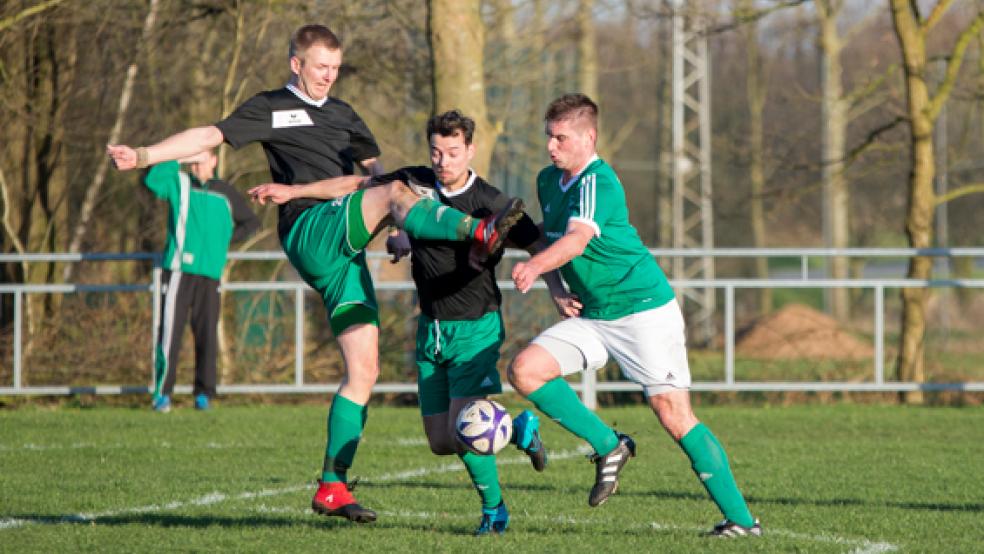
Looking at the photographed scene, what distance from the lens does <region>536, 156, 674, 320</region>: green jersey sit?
6215 mm

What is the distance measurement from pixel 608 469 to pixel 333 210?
1694 millimetres

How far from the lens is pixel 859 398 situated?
1430 cm

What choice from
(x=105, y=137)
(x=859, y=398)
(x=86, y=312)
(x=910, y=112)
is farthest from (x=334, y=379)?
(x=910, y=112)

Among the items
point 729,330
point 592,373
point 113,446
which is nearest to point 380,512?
point 113,446

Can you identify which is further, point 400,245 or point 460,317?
point 400,245

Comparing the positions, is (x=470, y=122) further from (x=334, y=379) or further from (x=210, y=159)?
(x=334, y=379)

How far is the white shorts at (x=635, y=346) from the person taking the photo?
617cm

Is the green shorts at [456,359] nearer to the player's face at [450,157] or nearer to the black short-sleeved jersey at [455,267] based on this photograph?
the black short-sleeved jersey at [455,267]

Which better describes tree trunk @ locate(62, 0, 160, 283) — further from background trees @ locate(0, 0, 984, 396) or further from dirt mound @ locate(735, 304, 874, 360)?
dirt mound @ locate(735, 304, 874, 360)

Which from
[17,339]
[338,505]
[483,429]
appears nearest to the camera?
[483,429]

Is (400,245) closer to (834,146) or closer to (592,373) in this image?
(592,373)

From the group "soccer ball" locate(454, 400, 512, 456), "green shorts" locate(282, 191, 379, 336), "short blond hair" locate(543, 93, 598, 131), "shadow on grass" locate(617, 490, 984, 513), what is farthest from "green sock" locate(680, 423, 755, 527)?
"green shorts" locate(282, 191, 379, 336)

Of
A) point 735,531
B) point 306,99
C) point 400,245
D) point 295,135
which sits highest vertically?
point 306,99

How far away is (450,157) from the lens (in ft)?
20.4
